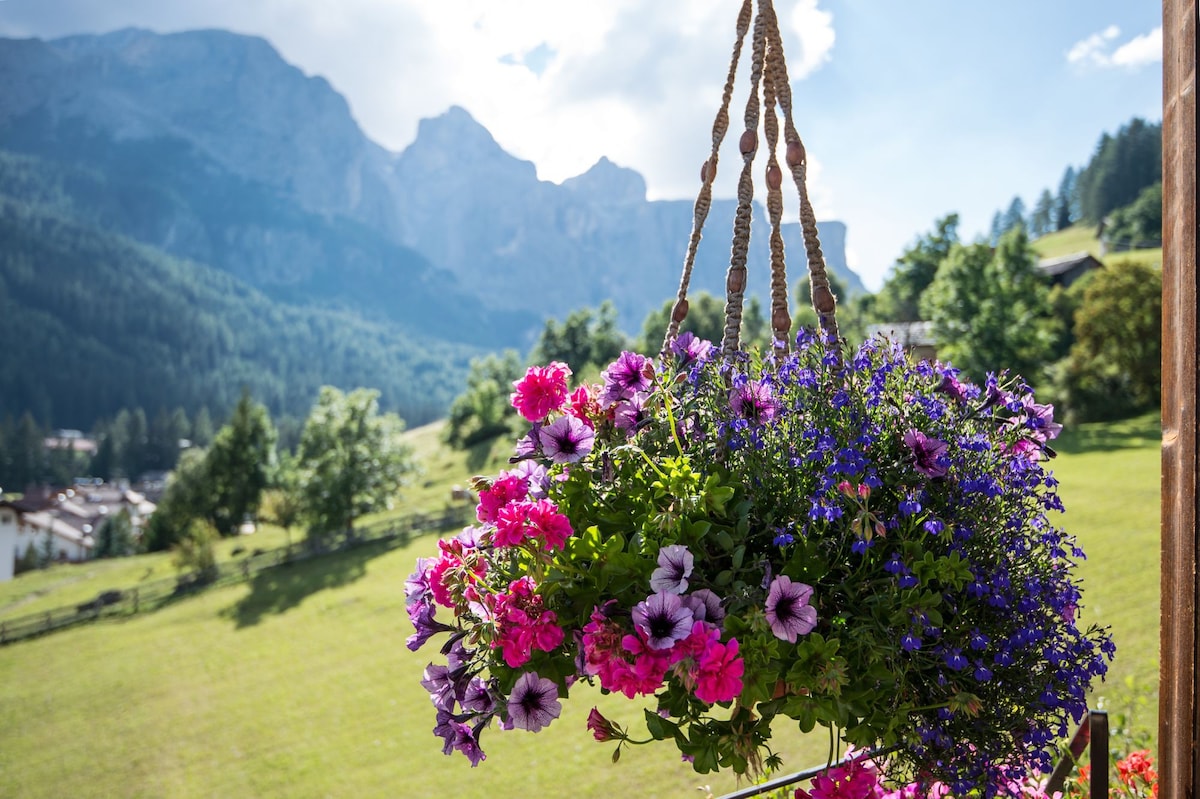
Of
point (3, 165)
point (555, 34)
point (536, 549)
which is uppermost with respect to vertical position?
point (3, 165)

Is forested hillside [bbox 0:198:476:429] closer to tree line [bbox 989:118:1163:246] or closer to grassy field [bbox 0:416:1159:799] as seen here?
tree line [bbox 989:118:1163:246]

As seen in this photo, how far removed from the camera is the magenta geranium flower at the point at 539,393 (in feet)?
5.36

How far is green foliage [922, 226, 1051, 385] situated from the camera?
77.7 feet

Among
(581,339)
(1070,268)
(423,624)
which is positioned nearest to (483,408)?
(581,339)

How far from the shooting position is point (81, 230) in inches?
6304

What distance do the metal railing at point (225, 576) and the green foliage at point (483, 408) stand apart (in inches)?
487

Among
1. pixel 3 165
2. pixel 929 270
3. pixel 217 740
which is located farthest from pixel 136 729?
pixel 3 165

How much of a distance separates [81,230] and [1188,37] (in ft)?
640

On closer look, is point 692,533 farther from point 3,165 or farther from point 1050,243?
point 3,165

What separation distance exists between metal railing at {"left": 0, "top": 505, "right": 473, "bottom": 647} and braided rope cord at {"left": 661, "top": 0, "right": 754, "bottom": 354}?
80.9 ft

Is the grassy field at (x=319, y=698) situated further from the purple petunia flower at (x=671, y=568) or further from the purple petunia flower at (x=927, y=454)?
the purple petunia flower at (x=671, y=568)

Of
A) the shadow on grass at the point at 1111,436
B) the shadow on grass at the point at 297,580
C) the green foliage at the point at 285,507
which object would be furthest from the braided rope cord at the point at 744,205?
the green foliage at the point at 285,507

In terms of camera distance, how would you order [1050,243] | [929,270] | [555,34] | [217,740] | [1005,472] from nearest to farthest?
[1005,472]
[555,34]
[217,740]
[929,270]
[1050,243]

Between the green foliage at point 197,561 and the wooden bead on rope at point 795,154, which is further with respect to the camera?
the green foliage at point 197,561
